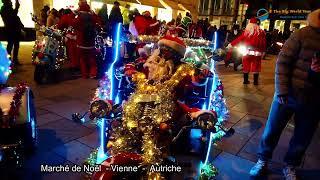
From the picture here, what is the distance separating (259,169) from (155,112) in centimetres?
172

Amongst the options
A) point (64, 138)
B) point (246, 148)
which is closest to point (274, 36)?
point (246, 148)

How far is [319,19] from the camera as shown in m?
3.13

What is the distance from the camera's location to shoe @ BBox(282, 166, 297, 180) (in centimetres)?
358

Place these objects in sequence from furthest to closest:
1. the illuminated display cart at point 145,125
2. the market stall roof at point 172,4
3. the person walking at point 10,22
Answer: the market stall roof at point 172,4 → the person walking at point 10,22 → the illuminated display cart at point 145,125

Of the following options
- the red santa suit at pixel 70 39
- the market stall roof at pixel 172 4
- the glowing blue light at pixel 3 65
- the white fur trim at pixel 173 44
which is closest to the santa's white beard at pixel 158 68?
the white fur trim at pixel 173 44

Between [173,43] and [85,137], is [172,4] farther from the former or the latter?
Result: [173,43]

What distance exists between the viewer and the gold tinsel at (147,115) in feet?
8.74

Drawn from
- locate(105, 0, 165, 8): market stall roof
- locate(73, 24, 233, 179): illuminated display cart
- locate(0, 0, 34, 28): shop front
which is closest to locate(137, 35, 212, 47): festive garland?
locate(73, 24, 233, 179): illuminated display cart

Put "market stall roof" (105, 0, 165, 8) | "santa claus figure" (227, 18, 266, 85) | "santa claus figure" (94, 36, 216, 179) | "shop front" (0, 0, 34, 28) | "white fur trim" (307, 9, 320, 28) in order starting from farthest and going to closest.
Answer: "market stall roof" (105, 0, 165, 8) → "shop front" (0, 0, 34, 28) → "santa claus figure" (227, 18, 266, 85) → "white fur trim" (307, 9, 320, 28) → "santa claus figure" (94, 36, 216, 179)

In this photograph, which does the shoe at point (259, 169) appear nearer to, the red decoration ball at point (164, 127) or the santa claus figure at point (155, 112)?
the santa claus figure at point (155, 112)

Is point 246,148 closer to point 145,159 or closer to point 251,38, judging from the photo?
point 145,159

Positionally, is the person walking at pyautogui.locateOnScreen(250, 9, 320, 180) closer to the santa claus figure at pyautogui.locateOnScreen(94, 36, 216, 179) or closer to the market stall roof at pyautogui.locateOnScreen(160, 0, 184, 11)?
the santa claus figure at pyautogui.locateOnScreen(94, 36, 216, 179)

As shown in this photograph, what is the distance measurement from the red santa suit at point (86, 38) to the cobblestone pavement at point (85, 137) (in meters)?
0.68

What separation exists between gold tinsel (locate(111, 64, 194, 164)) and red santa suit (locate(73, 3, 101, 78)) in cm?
501
